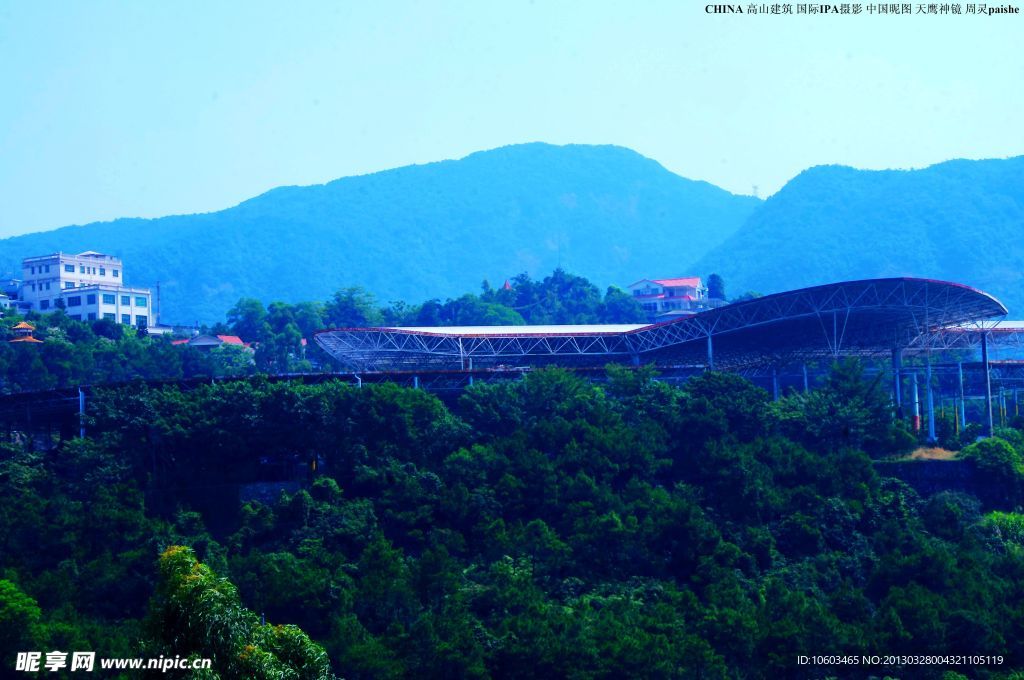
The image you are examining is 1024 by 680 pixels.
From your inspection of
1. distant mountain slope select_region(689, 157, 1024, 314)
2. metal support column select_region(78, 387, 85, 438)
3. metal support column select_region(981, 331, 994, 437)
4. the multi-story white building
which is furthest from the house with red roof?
metal support column select_region(78, 387, 85, 438)

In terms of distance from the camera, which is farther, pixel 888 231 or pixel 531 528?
pixel 888 231

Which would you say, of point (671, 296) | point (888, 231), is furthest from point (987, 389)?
point (888, 231)

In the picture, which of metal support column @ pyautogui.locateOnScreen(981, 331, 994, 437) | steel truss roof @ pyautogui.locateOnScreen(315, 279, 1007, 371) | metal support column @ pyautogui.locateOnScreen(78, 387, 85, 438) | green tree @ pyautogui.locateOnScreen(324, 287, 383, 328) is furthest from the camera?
green tree @ pyautogui.locateOnScreen(324, 287, 383, 328)

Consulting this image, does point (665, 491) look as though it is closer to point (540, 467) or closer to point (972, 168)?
point (540, 467)

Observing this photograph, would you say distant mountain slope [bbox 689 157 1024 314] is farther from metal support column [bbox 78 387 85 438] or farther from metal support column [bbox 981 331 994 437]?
metal support column [bbox 78 387 85 438]

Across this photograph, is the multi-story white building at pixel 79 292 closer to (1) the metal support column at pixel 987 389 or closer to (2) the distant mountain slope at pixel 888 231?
(1) the metal support column at pixel 987 389

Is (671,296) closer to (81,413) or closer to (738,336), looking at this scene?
(738,336)

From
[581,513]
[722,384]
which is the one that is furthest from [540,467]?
[722,384]
